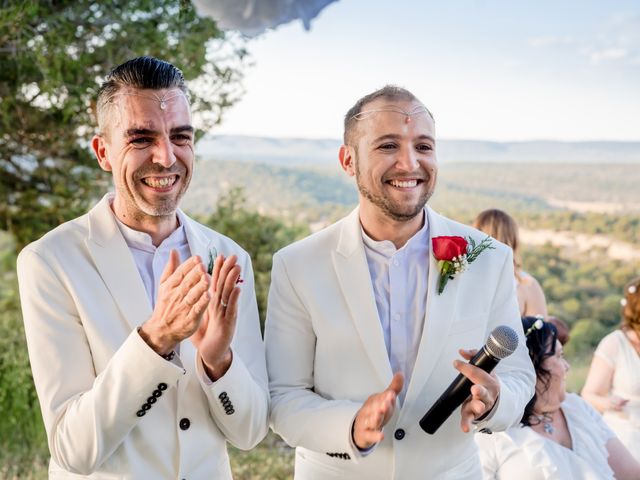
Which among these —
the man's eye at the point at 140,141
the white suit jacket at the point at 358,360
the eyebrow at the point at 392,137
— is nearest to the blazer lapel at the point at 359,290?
the white suit jacket at the point at 358,360

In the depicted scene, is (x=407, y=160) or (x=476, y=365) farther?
(x=407, y=160)

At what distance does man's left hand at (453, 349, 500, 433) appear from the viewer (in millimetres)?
2391

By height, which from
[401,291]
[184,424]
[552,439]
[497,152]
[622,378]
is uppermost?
[497,152]

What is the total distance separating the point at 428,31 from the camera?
39.7ft

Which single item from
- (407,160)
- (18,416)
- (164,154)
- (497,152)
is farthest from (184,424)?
(497,152)

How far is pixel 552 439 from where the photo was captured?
392 centimetres

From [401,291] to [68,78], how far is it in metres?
4.18

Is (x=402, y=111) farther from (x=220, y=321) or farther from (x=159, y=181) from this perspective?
(x=220, y=321)

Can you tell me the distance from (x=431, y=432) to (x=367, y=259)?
2.52 feet

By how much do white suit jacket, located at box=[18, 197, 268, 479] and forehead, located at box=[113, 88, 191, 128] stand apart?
15.0 inches

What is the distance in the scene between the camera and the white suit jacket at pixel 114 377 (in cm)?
229

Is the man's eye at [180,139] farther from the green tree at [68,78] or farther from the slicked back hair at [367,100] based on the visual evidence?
the green tree at [68,78]

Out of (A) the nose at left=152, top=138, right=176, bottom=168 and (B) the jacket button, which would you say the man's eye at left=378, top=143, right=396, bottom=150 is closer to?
(A) the nose at left=152, top=138, right=176, bottom=168

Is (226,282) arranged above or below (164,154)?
below
